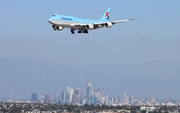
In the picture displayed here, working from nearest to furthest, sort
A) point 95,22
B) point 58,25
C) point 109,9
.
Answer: point 58,25, point 95,22, point 109,9

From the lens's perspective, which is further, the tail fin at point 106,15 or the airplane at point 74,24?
the tail fin at point 106,15

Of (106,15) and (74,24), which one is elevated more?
(106,15)

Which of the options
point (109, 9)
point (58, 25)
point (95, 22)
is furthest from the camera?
point (109, 9)

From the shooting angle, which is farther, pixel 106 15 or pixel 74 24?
pixel 106 15

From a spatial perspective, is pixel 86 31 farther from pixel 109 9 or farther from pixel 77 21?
pixel 109 9

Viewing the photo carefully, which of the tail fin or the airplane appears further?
the tail fin

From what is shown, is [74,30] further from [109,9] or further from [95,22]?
[109,9]

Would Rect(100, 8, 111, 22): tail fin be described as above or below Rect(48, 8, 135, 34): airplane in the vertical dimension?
above

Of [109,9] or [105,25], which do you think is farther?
[109,9]

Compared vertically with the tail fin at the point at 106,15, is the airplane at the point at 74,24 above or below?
below

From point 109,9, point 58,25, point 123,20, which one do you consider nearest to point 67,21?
point 58,25
